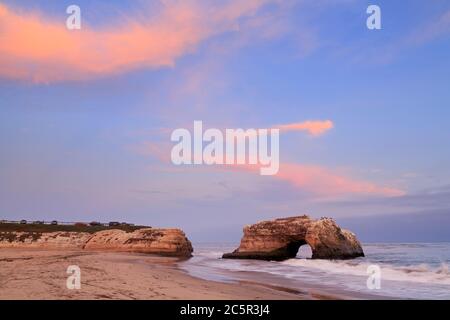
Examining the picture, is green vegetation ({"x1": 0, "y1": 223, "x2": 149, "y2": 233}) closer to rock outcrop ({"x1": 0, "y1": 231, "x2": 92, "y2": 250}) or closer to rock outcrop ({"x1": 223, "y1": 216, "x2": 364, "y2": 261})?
rock outcrop ({"x1": 0, "y1": 231, "x2": 92, "y2": 250})

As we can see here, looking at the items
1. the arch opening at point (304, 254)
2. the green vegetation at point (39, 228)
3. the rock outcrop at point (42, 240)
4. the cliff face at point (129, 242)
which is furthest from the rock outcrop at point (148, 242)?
the green vegetation at point (39, 228)

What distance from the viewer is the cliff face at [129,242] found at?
53.0 m

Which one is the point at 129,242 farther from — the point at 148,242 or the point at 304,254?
the point at 304,254

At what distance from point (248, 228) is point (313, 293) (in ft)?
131

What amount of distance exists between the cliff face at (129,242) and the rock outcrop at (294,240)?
22.4ft

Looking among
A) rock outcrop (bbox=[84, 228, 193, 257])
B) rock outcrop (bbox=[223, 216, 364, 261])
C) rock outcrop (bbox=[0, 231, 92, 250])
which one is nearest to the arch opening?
rock outcrop (bbox=[223, 216, 364, 261])

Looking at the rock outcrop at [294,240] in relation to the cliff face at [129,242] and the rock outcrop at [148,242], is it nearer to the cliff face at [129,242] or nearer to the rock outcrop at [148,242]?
the rock outcrop at [148,242]

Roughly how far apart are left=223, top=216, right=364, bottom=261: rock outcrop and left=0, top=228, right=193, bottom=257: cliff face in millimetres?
6813

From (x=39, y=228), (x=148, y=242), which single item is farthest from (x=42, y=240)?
(x=148, y=242)

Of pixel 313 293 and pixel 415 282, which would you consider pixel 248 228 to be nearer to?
pixel 415 282

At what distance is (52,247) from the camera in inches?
2480

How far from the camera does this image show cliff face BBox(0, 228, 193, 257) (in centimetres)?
5303

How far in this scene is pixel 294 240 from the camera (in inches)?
2046
